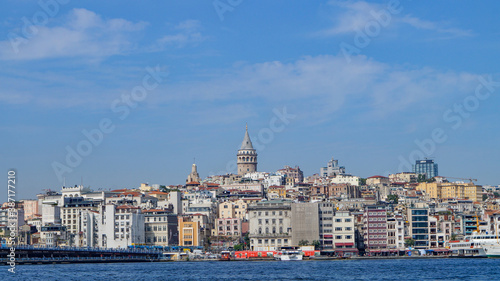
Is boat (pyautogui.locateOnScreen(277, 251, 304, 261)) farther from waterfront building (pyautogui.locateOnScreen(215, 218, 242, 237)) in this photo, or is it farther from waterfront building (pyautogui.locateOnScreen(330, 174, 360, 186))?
waterfront building (pyautogui.locateOnScreen(330, 174, 360, 186))

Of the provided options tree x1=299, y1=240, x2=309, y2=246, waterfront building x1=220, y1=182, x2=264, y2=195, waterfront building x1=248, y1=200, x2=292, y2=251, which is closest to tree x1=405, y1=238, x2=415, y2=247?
tree x1=299, y1=240, x2=309, y2=246

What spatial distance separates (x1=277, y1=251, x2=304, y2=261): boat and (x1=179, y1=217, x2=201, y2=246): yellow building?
17.0 metres

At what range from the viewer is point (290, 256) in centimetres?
9819

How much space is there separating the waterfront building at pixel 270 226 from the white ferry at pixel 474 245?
61.8 feet

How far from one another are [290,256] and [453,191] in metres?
82.2

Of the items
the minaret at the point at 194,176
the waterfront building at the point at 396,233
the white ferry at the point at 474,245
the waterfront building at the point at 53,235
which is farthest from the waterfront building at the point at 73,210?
the minaret at the point at 194,176

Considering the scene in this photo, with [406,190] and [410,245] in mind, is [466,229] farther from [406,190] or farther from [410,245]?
[406,190]

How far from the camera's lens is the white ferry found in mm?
101750

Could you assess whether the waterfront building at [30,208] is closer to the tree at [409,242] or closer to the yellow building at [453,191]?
the tree at [409,242]

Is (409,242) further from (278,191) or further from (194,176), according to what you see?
(194,176)

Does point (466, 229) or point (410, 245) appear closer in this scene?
point (410, 245)

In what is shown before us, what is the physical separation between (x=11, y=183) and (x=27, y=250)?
41723 mm

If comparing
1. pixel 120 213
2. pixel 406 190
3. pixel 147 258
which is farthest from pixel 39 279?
pixel 406 190

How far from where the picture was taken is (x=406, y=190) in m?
172
